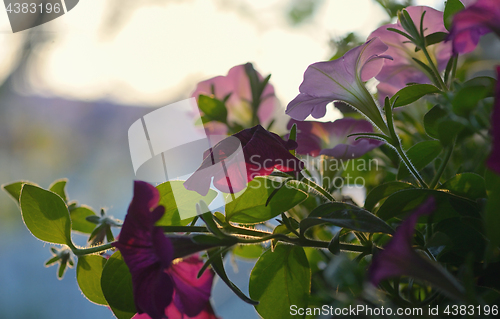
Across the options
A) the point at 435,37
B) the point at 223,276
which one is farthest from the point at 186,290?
the point at 435,37

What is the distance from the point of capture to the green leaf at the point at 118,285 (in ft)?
0.76

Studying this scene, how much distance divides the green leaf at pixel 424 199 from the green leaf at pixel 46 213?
0.68ft

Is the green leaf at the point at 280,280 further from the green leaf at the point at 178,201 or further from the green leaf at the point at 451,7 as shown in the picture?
the green leaf at the point at 451,7

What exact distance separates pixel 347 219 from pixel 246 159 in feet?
0.22

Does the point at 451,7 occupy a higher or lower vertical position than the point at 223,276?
higher

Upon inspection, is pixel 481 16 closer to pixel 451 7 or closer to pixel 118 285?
pixel 451 7

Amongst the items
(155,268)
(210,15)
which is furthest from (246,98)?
(210,15)

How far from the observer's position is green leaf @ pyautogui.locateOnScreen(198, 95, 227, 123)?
35cm

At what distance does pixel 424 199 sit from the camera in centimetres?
21

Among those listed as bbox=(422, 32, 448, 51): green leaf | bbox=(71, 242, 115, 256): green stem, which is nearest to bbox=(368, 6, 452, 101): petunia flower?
bbox=(422, 32, 448, 51): green leaf

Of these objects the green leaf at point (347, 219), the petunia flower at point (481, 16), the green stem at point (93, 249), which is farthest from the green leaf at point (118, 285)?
the petunia flower at point (481, 16)

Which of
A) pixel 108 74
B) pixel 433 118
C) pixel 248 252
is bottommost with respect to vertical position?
pixel 248 252

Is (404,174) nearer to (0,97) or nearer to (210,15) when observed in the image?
(210,15)

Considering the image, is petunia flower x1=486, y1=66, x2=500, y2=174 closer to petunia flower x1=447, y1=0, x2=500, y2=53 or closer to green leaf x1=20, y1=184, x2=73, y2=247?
petunia flower x1=447, y1=0, x2=500, y2=53
